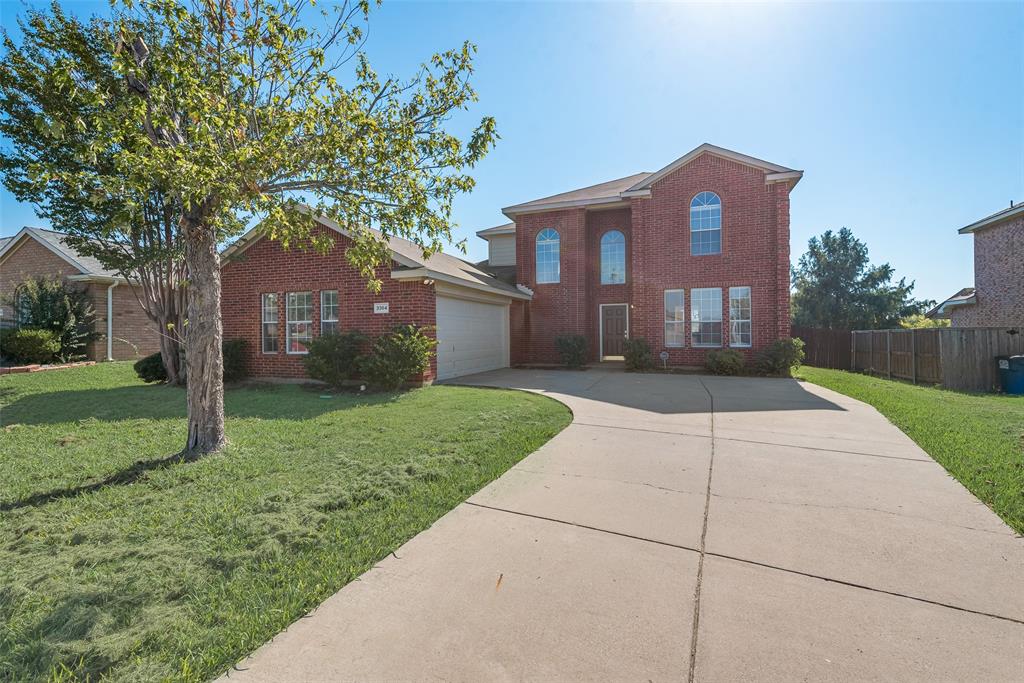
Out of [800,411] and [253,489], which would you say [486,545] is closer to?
[253,489]

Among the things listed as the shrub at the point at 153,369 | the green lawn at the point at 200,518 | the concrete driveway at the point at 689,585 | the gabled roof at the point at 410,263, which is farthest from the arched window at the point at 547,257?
the concrete driveway at the point at 689,585

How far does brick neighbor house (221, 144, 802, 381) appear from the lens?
1145cm

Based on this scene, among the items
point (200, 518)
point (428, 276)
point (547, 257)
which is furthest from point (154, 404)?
point (547, 257)

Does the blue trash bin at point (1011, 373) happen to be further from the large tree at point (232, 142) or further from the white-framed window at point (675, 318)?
the large tree at point (232, 142)

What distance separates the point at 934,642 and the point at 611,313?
49.4 feet

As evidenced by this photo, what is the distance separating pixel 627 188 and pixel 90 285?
19776 millimetres

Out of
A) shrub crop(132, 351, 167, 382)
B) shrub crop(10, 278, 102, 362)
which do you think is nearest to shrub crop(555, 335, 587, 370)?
shrub crop(132, 351, 167, 382)

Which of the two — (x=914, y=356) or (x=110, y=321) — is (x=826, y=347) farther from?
(x=110, y=321)

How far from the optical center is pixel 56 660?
2043mm

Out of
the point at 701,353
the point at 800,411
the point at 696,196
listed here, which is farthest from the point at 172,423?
the point at 696,196

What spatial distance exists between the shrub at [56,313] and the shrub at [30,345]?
11.5 inches

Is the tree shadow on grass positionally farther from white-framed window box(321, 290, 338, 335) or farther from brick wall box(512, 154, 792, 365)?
brick wall box(512, 154, 792, 365)

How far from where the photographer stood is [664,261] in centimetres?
1484

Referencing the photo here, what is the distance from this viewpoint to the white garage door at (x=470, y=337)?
11680 millimetres
